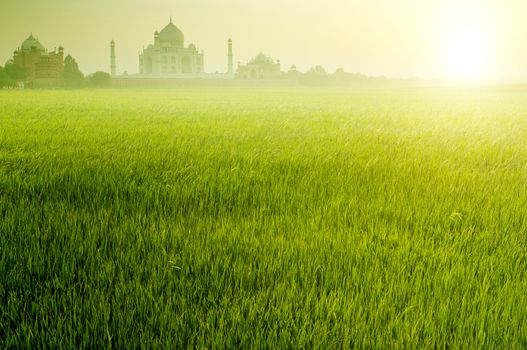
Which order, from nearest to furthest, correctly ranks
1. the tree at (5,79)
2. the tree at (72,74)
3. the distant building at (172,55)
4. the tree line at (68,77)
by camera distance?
the tree at (5,79)
the tree line at (68,77)
the tree at (72,74)
the distant building at (172,55)

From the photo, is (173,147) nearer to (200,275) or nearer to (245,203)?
(245,203)

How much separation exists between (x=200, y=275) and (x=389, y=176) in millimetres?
2991

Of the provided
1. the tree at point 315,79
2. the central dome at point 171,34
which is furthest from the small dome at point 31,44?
the tree at point 315,79

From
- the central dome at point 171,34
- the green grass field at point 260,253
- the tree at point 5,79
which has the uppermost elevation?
the central dome at point 171,34

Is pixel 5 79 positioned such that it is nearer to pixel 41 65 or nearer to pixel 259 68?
pixel 41 65

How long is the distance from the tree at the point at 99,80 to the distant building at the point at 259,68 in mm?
50294

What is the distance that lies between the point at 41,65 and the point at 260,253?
97494 mm

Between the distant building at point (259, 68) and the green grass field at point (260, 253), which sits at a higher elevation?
the distant building at point (259, 68)

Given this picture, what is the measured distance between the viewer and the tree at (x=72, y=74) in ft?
264

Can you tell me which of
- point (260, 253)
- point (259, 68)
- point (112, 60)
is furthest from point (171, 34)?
point (260, 253)

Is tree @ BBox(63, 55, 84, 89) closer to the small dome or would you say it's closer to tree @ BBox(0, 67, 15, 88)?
tree @ BBox(0, 67, 15, 88)

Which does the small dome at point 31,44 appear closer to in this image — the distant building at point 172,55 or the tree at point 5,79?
the distant building at point 172,55

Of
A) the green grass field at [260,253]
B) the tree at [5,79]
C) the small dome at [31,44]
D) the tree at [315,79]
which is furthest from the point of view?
the tree at [315,79]

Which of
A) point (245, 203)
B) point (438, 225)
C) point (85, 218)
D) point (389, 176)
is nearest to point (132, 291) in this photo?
point (85, 218)
